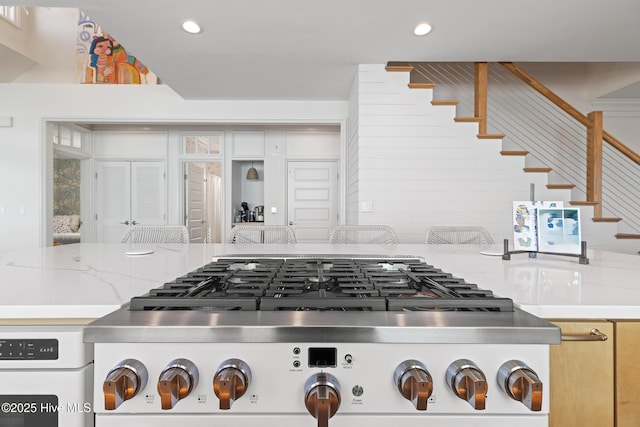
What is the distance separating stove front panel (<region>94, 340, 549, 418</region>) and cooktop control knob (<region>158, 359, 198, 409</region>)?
1 centimetres

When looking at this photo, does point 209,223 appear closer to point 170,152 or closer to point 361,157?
point 170,152

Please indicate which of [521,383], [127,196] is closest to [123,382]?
[521,383]

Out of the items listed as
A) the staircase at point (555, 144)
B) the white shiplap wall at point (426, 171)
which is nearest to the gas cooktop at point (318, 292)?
the white shiplap wall at point (426, 171)

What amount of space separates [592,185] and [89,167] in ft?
22.2

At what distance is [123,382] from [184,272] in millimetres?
487

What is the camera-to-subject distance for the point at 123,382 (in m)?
0.58

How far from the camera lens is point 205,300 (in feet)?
2.22

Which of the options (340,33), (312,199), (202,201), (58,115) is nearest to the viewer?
(340,33)

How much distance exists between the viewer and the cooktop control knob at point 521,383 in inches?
22.2

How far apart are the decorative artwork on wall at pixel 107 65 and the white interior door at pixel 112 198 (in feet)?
4.94

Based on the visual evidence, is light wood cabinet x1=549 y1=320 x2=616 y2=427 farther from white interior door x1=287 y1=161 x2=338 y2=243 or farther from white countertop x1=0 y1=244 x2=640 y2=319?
white interior door x1=287 y1=161 x2=338 y2=243

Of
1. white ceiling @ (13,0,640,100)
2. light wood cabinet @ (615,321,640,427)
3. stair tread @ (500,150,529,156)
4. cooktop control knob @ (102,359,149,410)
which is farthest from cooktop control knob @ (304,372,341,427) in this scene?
stair tread @ (500,150,529,156)

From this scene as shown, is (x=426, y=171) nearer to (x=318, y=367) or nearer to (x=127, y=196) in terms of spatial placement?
(x=318, y=367)

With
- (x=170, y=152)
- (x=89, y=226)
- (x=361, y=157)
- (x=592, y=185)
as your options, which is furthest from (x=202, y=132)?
(x=592, y=185)
